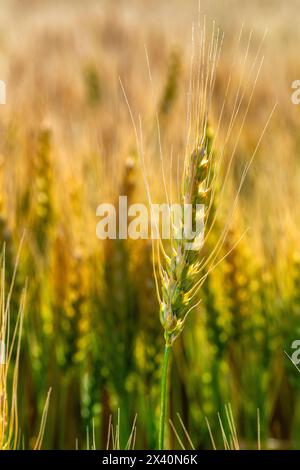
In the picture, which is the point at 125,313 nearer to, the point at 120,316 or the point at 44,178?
the point at 120,316

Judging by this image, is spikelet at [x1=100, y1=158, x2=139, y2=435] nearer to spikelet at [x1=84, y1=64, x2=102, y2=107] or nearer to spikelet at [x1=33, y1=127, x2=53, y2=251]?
spikelet at [x1=33, y1=127, x2=53, y2=251]

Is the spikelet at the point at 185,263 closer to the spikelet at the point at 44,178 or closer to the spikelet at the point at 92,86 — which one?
the spikelet at the point at 44,178

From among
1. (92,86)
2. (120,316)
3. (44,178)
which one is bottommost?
(120,316)

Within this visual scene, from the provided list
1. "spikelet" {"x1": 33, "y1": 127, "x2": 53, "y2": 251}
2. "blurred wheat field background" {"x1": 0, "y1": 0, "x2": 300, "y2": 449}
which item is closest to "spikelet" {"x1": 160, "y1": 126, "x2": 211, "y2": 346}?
"blurred wheat field background" {"x1": 0, "y1": 0, "x2": 300, "y2": 449}

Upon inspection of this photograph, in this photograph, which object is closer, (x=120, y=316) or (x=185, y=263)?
(x=185, y=263)

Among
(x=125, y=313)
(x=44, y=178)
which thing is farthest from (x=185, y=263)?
(x=44, y=178)

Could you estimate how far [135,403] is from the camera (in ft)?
3.34

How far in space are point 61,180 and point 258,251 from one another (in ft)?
1.30

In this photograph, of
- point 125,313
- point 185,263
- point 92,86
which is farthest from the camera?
point 92,86

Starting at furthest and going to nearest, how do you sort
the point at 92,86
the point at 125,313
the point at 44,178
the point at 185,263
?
the point at 92,86, the point at 44,178, the point at 125,313, the point at 185,263
